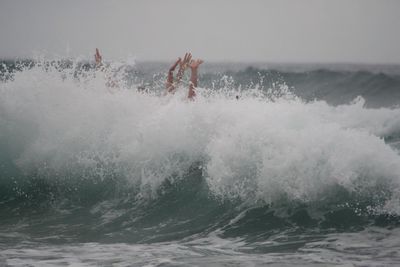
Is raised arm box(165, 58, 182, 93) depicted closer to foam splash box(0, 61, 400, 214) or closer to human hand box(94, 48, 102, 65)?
foam splash box(0, 61, 400, 214)

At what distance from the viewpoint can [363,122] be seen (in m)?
20.2

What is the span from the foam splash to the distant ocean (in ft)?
0.07

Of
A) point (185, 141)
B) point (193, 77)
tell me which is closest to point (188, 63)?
point (193, 77)

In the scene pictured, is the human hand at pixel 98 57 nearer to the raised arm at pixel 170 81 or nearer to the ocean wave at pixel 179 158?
the ocean wave at pixel 179 158

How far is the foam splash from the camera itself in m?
7.82

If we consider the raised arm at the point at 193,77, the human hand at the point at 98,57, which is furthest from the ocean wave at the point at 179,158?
the human hand at the point at 98,57

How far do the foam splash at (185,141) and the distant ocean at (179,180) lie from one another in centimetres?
2

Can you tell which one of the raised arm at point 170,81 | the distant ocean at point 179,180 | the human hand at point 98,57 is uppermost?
the human hand at point 98,57

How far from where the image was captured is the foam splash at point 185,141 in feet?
25.7

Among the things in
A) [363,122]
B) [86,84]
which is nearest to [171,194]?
[86,84]

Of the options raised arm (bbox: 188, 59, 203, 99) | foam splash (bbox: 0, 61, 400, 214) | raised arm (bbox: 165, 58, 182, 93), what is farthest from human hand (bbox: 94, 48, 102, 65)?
raised arm (bbox: 188, 59, 203, 99)

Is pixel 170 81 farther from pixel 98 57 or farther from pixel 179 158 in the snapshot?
pixel 179 158

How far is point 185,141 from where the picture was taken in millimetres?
9664

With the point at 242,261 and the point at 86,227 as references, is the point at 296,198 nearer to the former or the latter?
the point at 242,261
